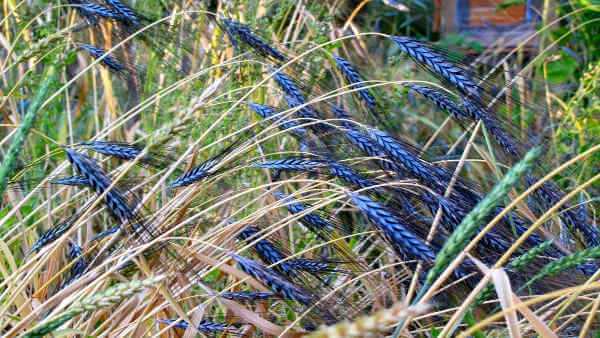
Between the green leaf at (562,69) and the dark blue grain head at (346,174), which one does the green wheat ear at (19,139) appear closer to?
the dark blue grain head at (346,174)

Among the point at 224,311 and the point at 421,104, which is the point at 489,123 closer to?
the point at 224,311

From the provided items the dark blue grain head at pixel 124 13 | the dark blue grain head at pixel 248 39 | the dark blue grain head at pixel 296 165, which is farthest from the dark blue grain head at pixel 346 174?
the dark blue grain head at pixel 124 13

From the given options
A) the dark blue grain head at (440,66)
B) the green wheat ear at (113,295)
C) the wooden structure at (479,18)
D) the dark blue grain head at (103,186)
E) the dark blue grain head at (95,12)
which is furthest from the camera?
the wooden structure at (479,18)

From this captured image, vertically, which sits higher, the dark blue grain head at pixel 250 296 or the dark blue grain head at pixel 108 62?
the dark blue grain head at pixel 108 62

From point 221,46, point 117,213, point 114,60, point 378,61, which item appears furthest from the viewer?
point 378,61

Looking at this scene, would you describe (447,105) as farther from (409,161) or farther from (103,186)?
(103,186)

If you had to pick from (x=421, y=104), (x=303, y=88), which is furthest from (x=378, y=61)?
(x=303, y=88)

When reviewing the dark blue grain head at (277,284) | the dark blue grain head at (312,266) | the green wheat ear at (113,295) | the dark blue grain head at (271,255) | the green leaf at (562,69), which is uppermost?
the green wheat ear at (113,295)

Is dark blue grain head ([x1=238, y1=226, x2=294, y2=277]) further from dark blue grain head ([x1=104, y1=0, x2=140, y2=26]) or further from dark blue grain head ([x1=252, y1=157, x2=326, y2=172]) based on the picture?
dark blue grain head ([x1=104, y1=0, x2=140, y2=26])

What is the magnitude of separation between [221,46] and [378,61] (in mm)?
1118

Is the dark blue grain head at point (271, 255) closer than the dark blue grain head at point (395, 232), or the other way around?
the dark blue grain head at point (395, 232)

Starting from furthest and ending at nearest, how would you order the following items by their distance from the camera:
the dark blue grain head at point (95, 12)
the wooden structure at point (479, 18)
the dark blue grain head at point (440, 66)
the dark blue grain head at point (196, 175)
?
the wooden structure at point (479, 18)
the dark blue grain head at point (95, 12)
the dark blue grain head at point (440, 66)
the dark blue grain head at point (196, 175)

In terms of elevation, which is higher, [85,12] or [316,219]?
[85,12]

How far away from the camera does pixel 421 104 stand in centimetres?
347
